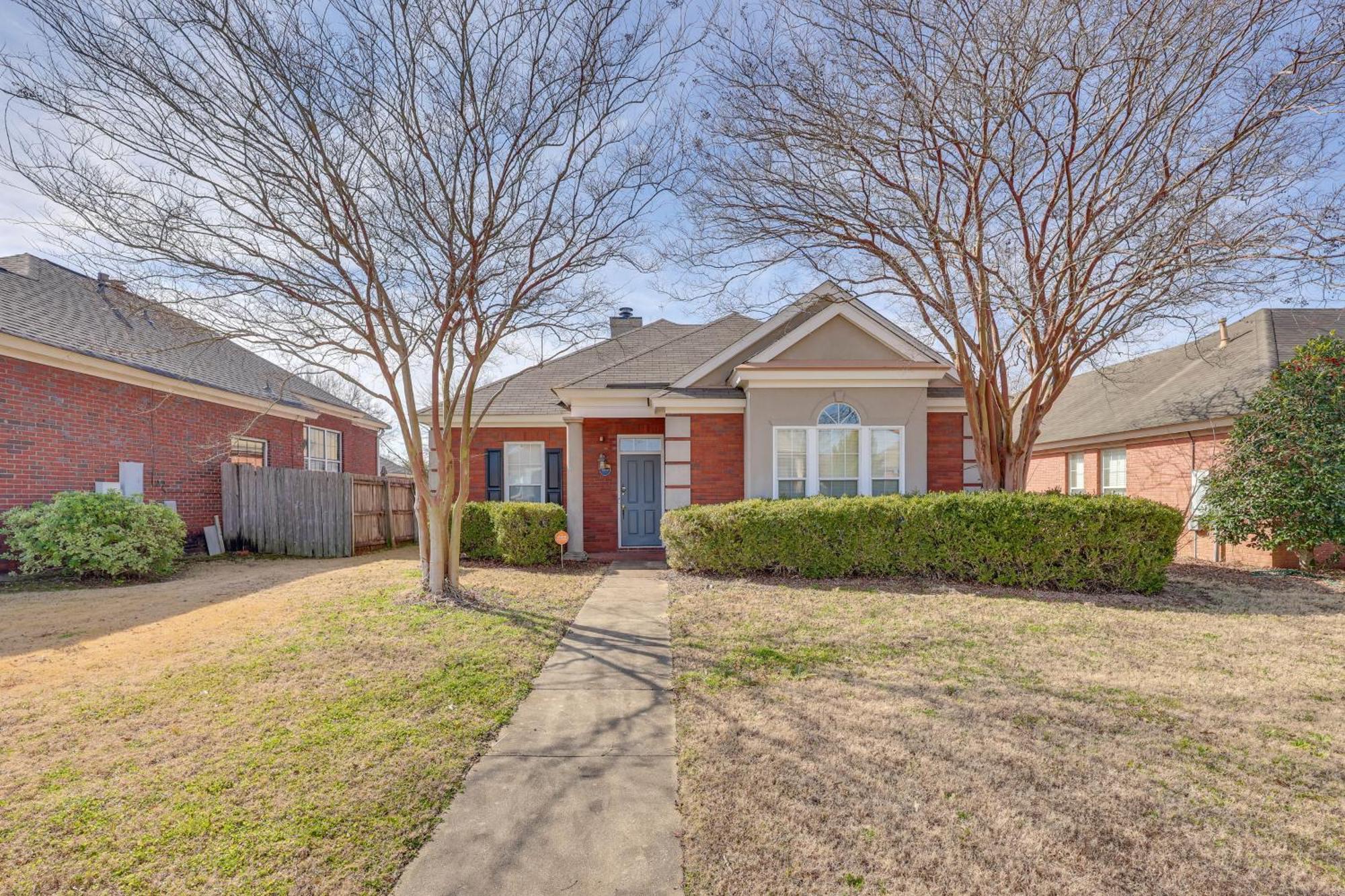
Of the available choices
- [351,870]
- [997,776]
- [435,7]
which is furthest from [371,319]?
[997,776]

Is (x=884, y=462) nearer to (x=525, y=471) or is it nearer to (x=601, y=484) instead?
(x=601, y=484)

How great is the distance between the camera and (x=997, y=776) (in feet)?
11.2

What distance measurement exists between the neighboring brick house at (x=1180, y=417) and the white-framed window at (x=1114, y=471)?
0.02 m

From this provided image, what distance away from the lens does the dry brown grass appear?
270 cm

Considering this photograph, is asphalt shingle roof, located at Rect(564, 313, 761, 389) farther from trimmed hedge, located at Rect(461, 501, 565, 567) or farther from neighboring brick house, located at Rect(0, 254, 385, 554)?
neighboring brick house, located at Rect(0, 254, 385, 554)

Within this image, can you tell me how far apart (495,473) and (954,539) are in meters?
9.84

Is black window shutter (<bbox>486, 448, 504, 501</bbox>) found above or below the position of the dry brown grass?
above

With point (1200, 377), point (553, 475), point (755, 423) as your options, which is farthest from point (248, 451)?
point (1200, 377)

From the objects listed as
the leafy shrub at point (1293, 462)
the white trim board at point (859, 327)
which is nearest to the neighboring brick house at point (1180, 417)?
the leafy shrub at point (1293, 462)

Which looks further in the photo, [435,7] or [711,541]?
[711,541]

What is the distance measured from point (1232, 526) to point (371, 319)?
1498cm

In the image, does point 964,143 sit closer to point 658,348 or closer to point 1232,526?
point 658,348

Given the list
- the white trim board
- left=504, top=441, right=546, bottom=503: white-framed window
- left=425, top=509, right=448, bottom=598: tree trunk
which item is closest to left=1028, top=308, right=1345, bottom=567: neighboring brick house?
the white trim board

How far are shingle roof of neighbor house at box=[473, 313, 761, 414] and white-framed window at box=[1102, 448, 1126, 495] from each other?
9966mm
